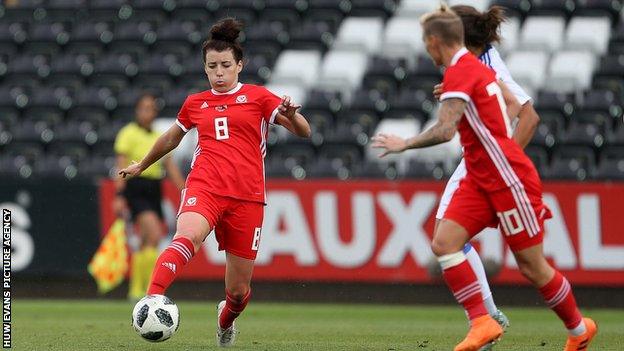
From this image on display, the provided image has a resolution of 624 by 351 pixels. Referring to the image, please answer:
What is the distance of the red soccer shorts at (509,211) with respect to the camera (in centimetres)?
723

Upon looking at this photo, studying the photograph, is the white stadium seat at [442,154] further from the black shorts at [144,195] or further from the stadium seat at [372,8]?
the stadium seat at [372,8]

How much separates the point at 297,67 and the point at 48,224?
200 inches

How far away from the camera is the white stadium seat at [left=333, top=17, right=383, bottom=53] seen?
19.6 m

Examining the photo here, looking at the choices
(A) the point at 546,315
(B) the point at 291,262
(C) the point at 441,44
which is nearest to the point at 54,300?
(B) the point at 291,262

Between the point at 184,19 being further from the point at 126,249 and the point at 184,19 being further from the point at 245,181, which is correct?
the point at 245,181

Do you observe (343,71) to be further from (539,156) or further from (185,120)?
(185,120)

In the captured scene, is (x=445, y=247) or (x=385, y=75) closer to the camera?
(x=445, y=247)

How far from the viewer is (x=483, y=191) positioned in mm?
7320

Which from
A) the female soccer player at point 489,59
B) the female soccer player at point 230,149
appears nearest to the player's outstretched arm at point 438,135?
the female soccer player at point 489,59

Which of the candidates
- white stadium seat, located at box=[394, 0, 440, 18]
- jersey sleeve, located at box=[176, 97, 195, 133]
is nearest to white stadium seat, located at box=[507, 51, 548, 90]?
white stadium seat, located at box=[394, 0, 440, 18]

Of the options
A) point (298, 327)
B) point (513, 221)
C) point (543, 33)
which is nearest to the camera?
point (513, 221)

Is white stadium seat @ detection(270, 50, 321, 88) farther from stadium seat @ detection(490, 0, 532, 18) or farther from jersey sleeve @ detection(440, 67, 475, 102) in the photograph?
jersey sleeve @ detection(440, 67, 475, 102)

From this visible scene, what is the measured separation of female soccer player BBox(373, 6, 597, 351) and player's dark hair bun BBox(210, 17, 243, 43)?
1844 mm

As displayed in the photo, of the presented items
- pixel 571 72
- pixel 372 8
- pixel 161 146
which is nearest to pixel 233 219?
pixel 161 146
